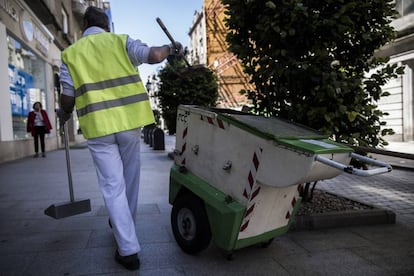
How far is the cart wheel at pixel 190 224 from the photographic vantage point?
279 centimetres

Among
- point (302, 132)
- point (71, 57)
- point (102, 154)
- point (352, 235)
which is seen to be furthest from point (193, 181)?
point (352, 235)

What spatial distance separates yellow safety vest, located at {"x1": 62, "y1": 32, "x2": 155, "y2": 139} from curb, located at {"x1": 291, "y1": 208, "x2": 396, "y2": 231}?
2006 mm

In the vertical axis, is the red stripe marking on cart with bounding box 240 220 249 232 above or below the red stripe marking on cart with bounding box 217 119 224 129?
below

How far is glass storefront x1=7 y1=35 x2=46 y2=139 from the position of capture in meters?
11.0

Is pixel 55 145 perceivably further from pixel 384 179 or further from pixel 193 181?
pixel 193 181

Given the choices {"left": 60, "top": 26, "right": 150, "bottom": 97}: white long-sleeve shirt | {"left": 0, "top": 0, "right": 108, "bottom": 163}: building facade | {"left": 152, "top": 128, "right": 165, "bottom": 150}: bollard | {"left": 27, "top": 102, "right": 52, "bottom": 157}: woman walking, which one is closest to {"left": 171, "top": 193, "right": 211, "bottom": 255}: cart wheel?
{"left": 60, "top": 26, "right": 150, "bottom": 97}: white long-sleeve shirt

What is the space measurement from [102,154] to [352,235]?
2448mm

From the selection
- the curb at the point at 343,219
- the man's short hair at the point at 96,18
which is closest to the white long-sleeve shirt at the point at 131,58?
the man's short hair at the point at 96,18

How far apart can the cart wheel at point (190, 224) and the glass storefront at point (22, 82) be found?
943 centimetres

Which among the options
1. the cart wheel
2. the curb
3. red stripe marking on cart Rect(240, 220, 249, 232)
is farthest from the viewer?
the curb

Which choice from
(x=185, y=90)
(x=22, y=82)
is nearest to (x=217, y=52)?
(x=22, y=82)

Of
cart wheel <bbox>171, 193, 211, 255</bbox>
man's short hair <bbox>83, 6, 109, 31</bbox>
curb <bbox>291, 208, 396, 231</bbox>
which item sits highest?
man's short hair <bbox>83, 6, 109, 31</bbox>

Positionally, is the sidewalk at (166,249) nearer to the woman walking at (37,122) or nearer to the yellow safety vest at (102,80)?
the yellow safety vest at (102,80)

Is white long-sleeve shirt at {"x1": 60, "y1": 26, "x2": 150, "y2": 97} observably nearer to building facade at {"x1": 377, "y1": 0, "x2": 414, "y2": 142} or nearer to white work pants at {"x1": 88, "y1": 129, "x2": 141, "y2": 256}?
white work pants at {"x1": 88, "y1": 129, "x2": 141, "y2": 256}
